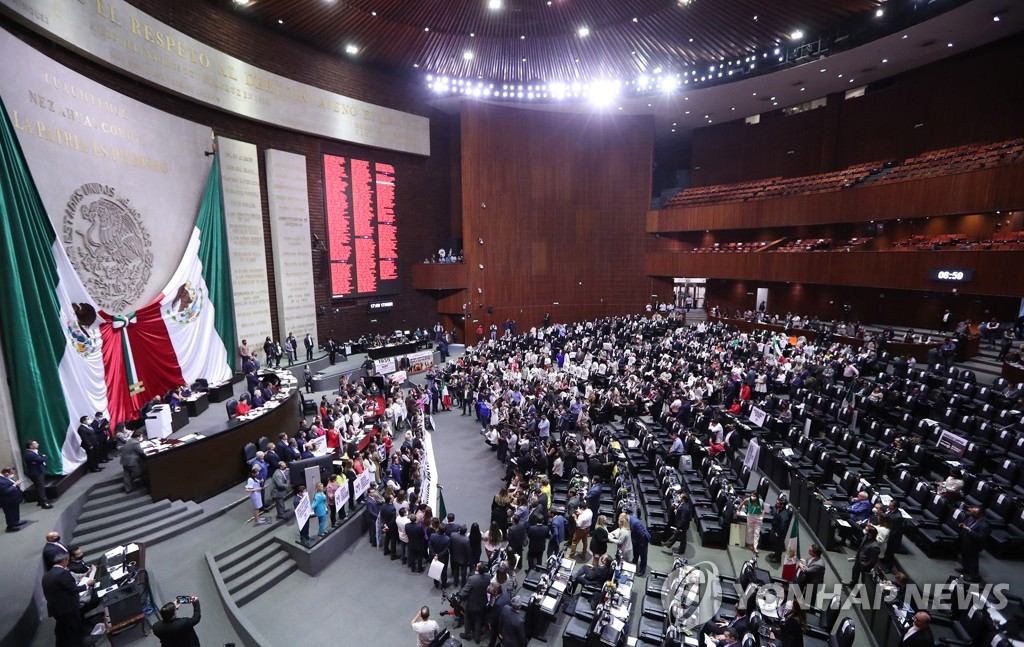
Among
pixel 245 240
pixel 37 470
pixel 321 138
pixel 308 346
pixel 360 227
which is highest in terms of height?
pixel 321 138

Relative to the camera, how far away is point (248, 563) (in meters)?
8.22

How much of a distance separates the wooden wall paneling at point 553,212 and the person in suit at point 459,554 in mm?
19715

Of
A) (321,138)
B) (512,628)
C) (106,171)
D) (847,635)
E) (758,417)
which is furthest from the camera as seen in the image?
(321,138)

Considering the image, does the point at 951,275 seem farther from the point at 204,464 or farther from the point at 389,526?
the point at 204,464

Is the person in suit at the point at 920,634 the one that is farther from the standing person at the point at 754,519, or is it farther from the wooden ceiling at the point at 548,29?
the wooden ceiling at the point at 548,29

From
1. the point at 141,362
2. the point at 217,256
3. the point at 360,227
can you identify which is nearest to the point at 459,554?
the point at 141,362

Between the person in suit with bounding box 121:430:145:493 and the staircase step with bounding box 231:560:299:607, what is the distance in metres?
3.41

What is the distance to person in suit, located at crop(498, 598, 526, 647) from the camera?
6.17 meters

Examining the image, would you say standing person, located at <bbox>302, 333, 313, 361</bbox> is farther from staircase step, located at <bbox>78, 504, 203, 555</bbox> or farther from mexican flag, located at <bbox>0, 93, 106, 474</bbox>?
staircase step, located at <bbox>78, 504, 203, 555</bbox>

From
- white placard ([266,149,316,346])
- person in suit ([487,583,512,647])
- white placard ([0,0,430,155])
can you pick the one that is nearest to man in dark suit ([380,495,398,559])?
person in suit ([487,583,512,647])

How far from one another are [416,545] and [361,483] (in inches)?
74.1

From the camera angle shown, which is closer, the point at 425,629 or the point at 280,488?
the point at 425,629

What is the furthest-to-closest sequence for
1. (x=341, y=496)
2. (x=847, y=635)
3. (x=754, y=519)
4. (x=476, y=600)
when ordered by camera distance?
(x=341, y=496)
(x=754, y=519)
(x=476, y=600)
(x=847, y=635)

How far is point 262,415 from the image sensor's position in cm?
1159
